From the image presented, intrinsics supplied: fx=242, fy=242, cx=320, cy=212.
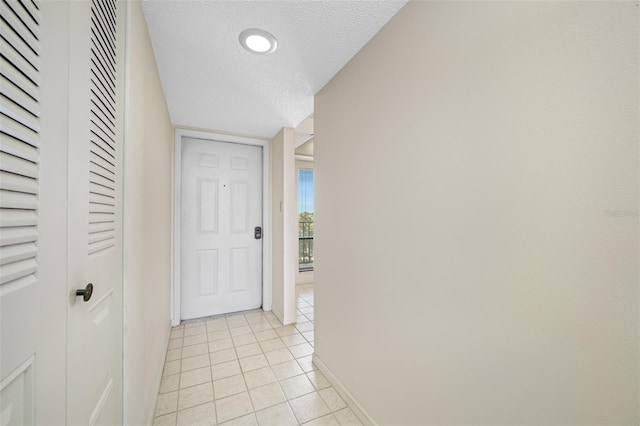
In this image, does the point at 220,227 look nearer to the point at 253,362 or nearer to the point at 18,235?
the point at 253,362

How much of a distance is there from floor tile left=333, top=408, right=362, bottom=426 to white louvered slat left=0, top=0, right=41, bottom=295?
166 centimetres

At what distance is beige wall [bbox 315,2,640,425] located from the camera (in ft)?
2.01

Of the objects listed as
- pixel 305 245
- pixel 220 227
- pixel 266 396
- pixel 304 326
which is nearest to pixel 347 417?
pixel 266 396

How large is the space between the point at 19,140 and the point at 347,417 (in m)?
1.87

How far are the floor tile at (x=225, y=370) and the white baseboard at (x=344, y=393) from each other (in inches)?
25.0

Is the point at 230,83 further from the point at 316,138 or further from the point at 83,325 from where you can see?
the point at 83,325

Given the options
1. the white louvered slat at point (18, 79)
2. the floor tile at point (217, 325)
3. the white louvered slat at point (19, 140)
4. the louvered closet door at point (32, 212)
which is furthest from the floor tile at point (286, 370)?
the white louvered slat at point (18, 79)

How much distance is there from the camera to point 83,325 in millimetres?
633

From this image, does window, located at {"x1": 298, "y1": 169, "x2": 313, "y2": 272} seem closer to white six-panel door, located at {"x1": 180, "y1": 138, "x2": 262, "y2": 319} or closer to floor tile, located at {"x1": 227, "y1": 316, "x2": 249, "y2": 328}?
white six-panel door, located at {"x1": 180, "y1": 138, "x2": 262, "y2": 319}

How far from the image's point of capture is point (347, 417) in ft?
4.86

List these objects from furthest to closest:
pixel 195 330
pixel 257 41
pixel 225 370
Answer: pixel 195 330 → pixel 225 370 → pixel 257 41

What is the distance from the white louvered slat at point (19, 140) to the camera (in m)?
0.37

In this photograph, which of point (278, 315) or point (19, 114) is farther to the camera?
point (278, 315)

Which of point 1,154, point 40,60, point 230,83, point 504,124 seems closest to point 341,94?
point 230,83
